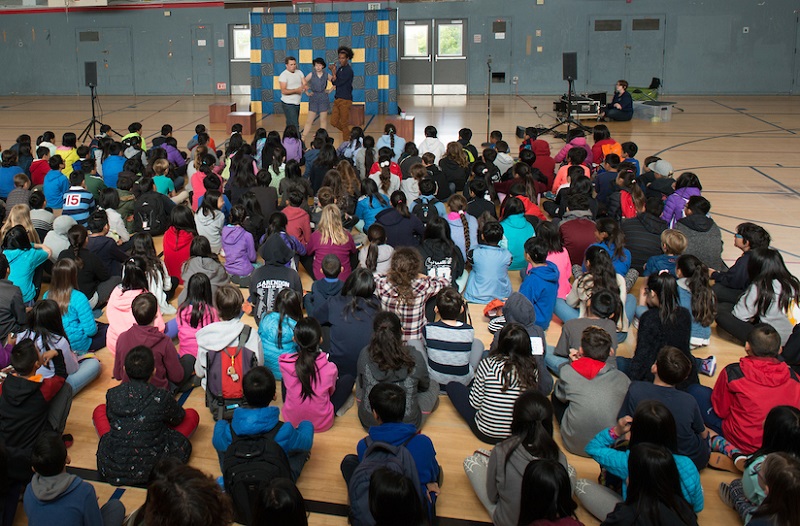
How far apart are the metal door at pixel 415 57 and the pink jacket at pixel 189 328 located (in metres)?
17.1

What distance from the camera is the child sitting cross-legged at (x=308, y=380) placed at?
415 centimetres

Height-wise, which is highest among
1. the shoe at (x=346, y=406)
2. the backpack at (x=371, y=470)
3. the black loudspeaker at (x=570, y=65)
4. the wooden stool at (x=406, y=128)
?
the black loudspeaker at (x=570, y=65)

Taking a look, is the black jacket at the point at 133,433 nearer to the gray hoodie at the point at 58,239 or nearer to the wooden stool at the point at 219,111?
the gray hoodie at the point at 58,239

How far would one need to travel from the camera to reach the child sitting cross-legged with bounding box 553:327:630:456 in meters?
4.04

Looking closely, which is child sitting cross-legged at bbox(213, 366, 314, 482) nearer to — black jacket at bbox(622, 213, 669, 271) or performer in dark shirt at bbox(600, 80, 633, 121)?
black jacket at bbox(622, 213, 669, 271)

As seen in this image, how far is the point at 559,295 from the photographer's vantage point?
6.14 metres

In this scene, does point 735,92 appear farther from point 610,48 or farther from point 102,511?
point 102,511

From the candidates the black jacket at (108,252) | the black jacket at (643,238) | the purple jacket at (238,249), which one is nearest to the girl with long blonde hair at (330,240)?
the purple jacket at (238,249)

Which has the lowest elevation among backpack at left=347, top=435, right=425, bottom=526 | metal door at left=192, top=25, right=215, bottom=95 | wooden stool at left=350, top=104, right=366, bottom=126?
backpack at left=347, top=435, right=425, bottom=526

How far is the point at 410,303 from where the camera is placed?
5133 millimetres

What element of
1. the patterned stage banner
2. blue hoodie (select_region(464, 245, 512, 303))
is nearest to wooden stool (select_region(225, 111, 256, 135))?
the patterned stage banner

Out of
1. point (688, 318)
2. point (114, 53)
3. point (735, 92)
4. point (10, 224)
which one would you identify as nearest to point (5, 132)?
point (114, 53)

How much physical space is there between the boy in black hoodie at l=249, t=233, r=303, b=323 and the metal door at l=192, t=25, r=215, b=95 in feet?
57.4

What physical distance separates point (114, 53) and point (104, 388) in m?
19.7
